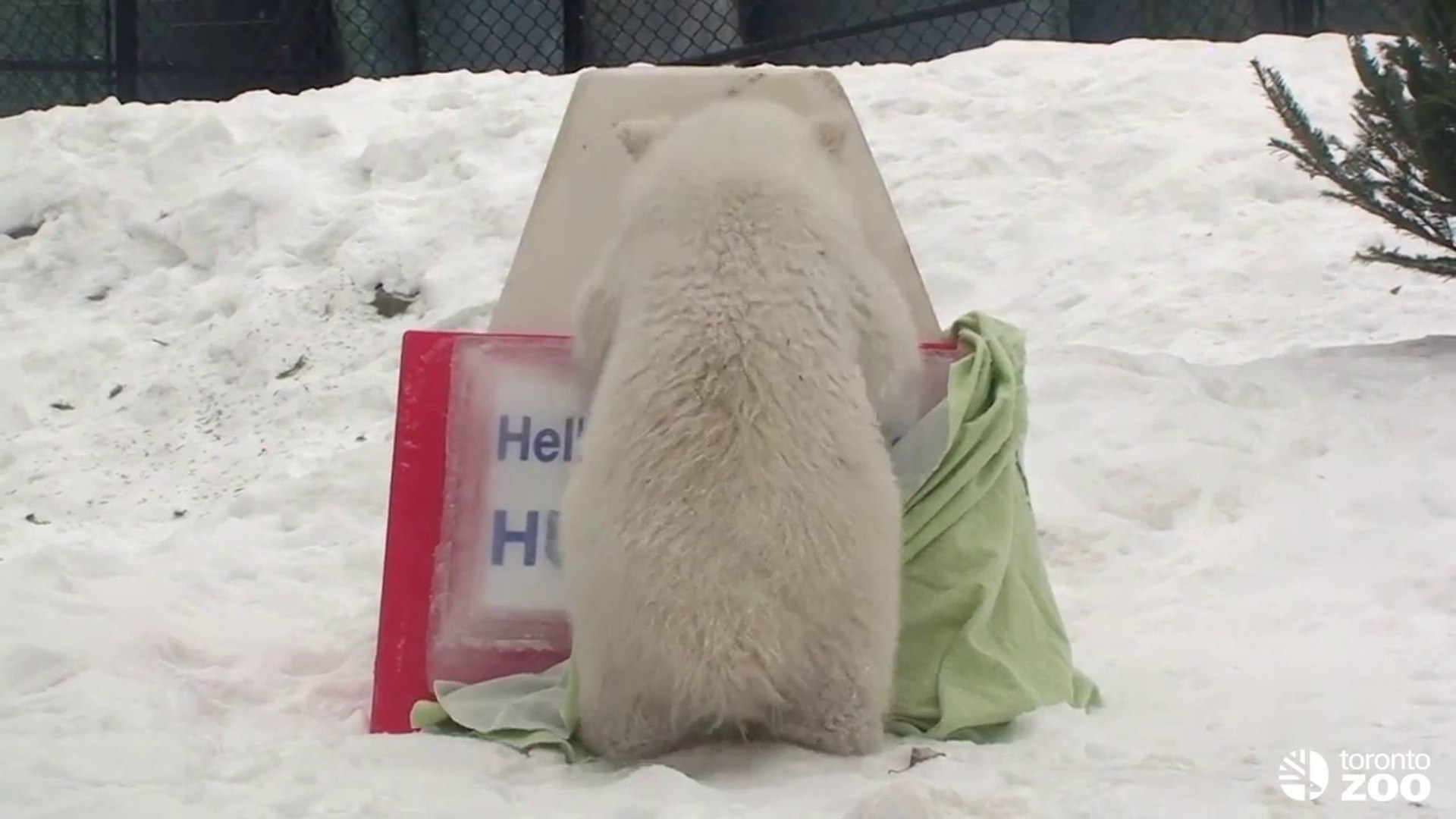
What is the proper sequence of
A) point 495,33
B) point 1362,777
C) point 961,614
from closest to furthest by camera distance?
point 1362,777, point 961,614, point 495,33

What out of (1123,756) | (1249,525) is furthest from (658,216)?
(1249,525)

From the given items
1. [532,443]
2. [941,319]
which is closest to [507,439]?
[532,443]

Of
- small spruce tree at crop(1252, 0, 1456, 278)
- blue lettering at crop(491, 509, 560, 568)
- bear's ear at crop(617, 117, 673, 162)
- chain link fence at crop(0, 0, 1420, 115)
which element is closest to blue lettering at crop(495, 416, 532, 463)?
blue lettering at crop(491, 509, 560, 568)

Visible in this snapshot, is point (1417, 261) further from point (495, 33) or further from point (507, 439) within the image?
point (495, 33)

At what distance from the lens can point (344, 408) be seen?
5.69 m

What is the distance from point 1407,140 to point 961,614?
309 cm

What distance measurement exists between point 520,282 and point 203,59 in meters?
7.70

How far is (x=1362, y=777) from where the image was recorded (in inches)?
97.9

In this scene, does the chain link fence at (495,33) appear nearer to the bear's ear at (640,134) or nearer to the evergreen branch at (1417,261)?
the evergreen branch at (1417,261)

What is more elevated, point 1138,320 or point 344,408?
point 1138,320

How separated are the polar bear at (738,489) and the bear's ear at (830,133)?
289 mm

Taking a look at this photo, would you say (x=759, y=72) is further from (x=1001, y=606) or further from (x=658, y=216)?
(x=1001, y=606)

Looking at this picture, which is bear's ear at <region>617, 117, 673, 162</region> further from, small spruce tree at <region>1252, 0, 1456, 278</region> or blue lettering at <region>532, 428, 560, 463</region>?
small spruce tree at <region>1252, 0, 1456, 278</region>

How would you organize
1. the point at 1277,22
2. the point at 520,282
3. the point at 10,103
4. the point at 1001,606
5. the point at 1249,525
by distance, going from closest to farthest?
the point at 1001,606 < the point at 520,282 < the point at 1249,525 < the point at 1277,22 < the point at 10,103
